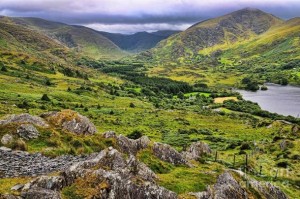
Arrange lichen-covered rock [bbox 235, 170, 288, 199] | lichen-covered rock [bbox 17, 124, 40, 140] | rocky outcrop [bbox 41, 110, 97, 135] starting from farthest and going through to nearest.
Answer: rocky outcrop [bbox 41, 110, 97, 135], lichen-covered rock [bbox 235, 170, 288, 199], lichen-covered rock [bbox 17, 124, 40, 140]

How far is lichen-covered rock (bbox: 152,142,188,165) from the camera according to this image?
43594 mm

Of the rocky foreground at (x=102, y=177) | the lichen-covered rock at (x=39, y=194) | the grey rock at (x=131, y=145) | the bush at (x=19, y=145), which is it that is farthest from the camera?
the grey rock at (x=131, y=145)

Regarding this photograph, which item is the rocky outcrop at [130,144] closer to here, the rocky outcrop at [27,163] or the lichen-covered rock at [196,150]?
the rocky outcrop at [27,163]

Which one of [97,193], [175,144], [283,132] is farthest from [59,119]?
[283,132]

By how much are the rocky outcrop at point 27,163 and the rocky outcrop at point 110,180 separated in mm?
3469

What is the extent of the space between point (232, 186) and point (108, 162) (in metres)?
13.2

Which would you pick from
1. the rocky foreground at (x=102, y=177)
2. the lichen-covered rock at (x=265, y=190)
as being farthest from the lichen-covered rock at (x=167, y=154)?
the lichen-covered rock at (x=265, y=190)

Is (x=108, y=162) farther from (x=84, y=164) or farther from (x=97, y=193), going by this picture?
(x=97, y=193)

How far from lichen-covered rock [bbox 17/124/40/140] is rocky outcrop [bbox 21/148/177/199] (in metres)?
10.2

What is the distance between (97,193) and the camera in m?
27.6

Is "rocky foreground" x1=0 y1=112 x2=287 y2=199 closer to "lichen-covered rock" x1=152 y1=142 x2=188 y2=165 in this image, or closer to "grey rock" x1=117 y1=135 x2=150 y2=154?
"lichen-covered rock" x1=152 y1=142 x2=188 y2=165

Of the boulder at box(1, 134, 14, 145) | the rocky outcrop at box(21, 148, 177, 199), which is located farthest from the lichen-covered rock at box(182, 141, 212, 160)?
the boulder at box(1, 134, 14, 145)

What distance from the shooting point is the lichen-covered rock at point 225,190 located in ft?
110

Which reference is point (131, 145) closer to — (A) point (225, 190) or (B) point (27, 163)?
(A) point (225, 190)
